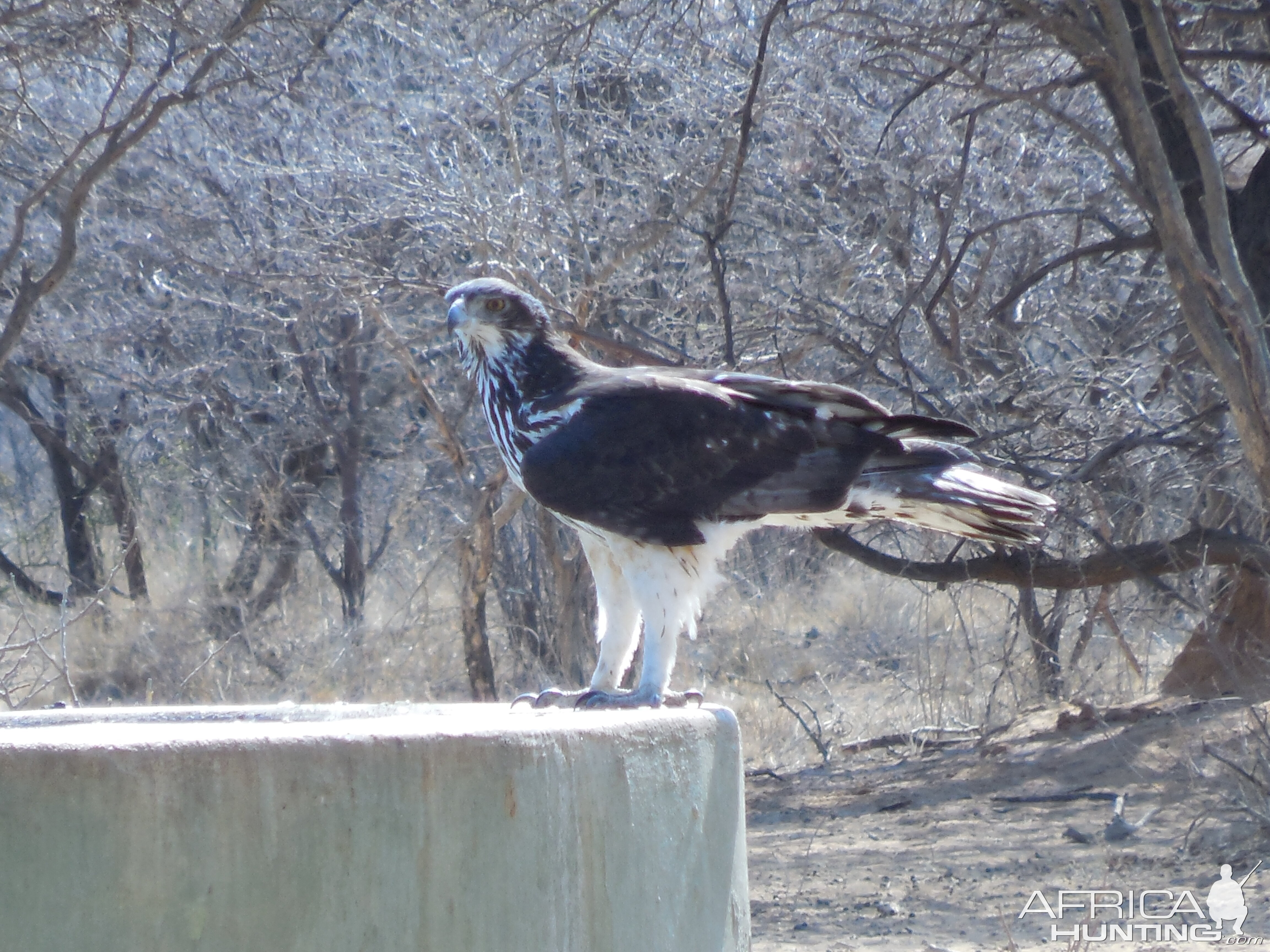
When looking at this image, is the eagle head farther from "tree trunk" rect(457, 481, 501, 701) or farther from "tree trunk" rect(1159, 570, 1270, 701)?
Answer: "tree trunk" rect(1159, 570, 1270, 701)

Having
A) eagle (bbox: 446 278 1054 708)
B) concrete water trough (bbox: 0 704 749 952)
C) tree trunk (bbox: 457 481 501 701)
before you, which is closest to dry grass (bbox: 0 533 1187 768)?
tree trunk (bbox: 457 481 501 701)

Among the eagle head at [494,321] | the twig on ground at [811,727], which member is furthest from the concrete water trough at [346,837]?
the twig on ground at [811,727]

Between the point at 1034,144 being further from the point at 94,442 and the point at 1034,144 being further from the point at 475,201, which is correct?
the point at 94,442

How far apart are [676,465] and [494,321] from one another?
2.76ft

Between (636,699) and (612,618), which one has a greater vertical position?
(612,618)

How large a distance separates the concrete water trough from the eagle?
1.13 m

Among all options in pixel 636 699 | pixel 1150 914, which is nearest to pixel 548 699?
pixel 636 699

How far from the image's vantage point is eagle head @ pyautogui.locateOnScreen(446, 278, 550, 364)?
14.4ft

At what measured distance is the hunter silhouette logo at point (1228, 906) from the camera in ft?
15.1

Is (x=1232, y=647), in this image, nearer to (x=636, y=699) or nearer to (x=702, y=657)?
(x=636, y=699)

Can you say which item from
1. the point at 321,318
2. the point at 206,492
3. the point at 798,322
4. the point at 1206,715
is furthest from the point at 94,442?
the point at 1206,715

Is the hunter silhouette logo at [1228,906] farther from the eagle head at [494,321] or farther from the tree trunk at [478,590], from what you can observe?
the tree trunk at [478,590]

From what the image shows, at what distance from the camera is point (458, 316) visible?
4.39 m

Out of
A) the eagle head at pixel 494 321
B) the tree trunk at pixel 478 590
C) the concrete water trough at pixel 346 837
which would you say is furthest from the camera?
the tree trunk at pixel 478 590
